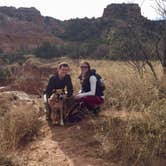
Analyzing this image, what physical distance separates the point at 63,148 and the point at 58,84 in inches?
56.4

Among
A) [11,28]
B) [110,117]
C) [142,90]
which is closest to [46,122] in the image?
[110,117]

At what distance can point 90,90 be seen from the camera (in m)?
6.38

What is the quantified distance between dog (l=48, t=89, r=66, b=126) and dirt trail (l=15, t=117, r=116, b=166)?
7.3 inches

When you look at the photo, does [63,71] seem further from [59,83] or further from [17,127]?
[17,127]

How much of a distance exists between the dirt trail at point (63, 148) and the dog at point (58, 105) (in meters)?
0.19

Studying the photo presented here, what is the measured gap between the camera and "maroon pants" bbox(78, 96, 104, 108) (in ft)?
20.7

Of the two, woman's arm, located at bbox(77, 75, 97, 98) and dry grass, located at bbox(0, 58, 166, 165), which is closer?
dry grass, located at bbox(0, 58, 166, 165)

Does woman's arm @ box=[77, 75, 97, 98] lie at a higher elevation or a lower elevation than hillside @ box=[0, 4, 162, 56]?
lower

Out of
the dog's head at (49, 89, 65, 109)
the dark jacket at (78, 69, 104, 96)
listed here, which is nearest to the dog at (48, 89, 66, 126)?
the dog's head at (49, 89, 65, 109)

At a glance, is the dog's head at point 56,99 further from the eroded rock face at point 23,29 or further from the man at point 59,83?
the eroded rock face at point 23,29

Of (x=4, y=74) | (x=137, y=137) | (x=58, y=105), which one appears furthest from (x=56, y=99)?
(x=4, y=74)

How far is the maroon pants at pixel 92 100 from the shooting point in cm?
632

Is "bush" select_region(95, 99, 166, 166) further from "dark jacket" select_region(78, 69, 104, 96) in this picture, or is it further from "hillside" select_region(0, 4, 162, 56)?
"hillside" select_region(0, 4, 162, 56)

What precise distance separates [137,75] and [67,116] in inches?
94.4
